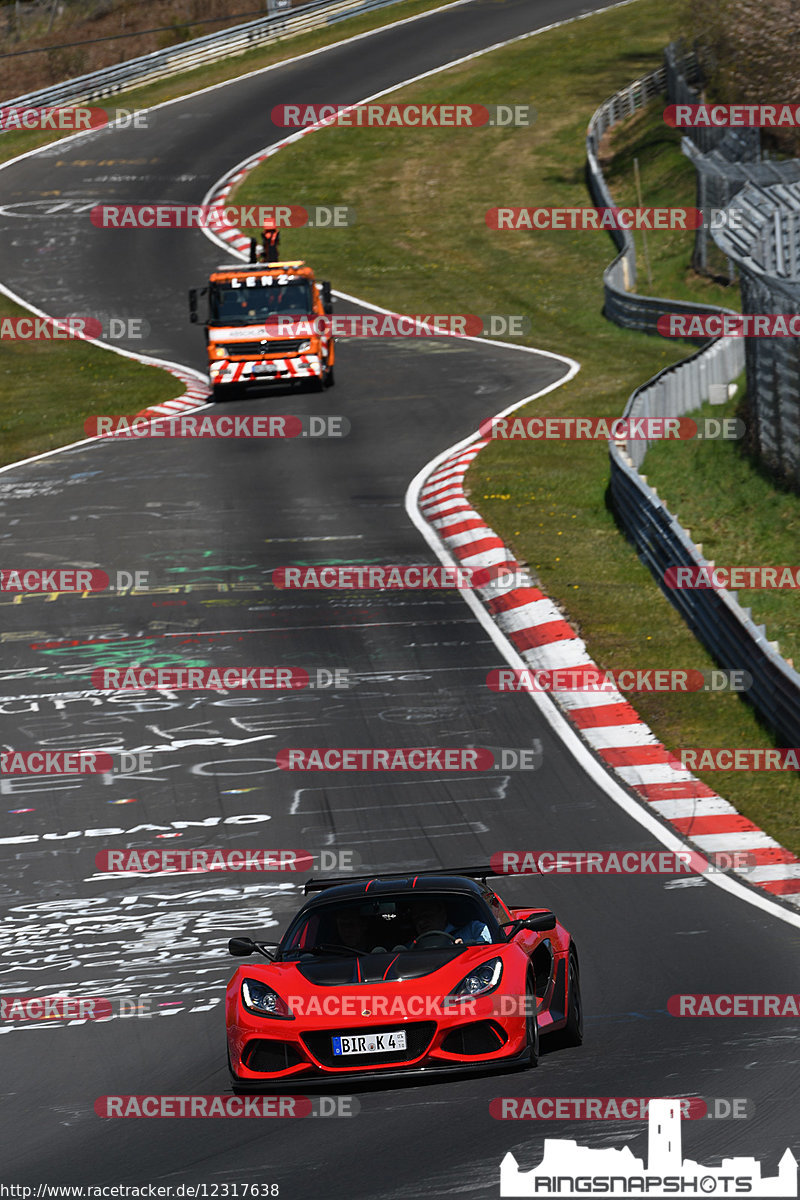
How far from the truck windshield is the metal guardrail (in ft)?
111

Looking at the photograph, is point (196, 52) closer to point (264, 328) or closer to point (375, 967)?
point (264, 328)

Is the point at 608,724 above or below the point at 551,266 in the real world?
above

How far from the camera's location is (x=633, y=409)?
26656 millimetres

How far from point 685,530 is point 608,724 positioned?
5075mm

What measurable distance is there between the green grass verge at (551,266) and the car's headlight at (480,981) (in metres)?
5.57

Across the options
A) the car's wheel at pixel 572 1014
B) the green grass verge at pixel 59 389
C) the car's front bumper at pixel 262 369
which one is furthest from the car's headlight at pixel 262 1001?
the car's front bumper at pixel 262 369

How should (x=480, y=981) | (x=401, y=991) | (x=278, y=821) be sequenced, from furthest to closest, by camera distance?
(x=278, y=821) < (x=480, y=981) < (x=401, y=991)

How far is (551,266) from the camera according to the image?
156 feet

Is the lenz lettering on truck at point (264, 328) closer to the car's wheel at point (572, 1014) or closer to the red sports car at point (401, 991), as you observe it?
the red sports car at point (401, 991)

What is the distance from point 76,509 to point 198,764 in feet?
37.8

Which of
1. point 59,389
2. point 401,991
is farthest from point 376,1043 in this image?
point 59,389

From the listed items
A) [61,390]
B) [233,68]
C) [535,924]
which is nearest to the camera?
[535,924]

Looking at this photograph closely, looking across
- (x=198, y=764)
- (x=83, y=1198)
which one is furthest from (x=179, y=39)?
(x=83, y=1198)

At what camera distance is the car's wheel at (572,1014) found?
31.8 feet
